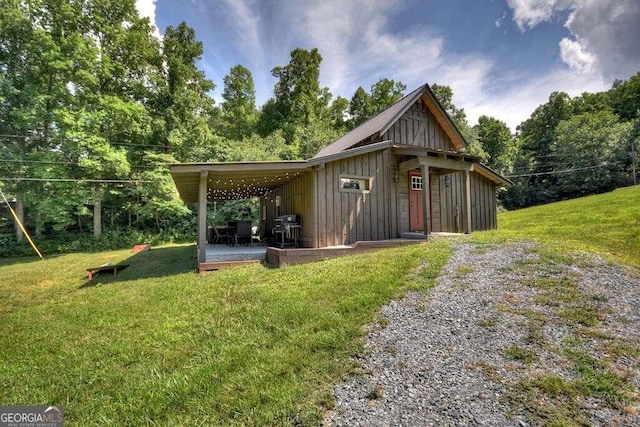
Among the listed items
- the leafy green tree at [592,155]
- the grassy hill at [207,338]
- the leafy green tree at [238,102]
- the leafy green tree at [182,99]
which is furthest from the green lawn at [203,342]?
the leafy green tree at [592,155]

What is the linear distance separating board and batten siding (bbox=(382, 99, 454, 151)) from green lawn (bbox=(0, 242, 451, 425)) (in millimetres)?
5831

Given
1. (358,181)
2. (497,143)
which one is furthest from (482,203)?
(497,143)

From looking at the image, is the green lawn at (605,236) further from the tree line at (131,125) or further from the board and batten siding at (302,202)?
the tree line at (131,125)

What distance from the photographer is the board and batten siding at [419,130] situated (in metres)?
11.6

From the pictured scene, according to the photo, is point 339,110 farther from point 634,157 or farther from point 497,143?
point 634,157

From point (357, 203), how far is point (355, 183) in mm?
667

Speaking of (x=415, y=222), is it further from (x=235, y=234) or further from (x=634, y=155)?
(x=634, y=155)

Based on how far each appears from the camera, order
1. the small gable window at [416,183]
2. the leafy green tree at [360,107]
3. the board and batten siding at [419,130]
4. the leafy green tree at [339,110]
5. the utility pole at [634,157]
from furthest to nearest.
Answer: the leafy green tree at [339,110] → the leafy green tree at [360,107] → the utility pole at [634,157] → the board and batten siding at [419,130] → the small gable window at [416,183]

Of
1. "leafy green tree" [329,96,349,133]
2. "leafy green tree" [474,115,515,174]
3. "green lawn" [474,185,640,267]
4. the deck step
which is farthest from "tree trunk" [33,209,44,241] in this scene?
"leafy green tree" [474,115,515,174]

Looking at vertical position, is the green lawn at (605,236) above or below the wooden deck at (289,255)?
above

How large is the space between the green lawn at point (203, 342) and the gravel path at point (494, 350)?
14.0 inches

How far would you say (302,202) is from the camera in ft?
Answer: 32.3

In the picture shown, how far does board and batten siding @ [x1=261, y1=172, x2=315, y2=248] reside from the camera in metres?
8.98

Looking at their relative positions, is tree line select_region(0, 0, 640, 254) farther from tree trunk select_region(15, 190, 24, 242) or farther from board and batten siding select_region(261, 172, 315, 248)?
board and batten siding select_region(261, 172, 315, 248)
